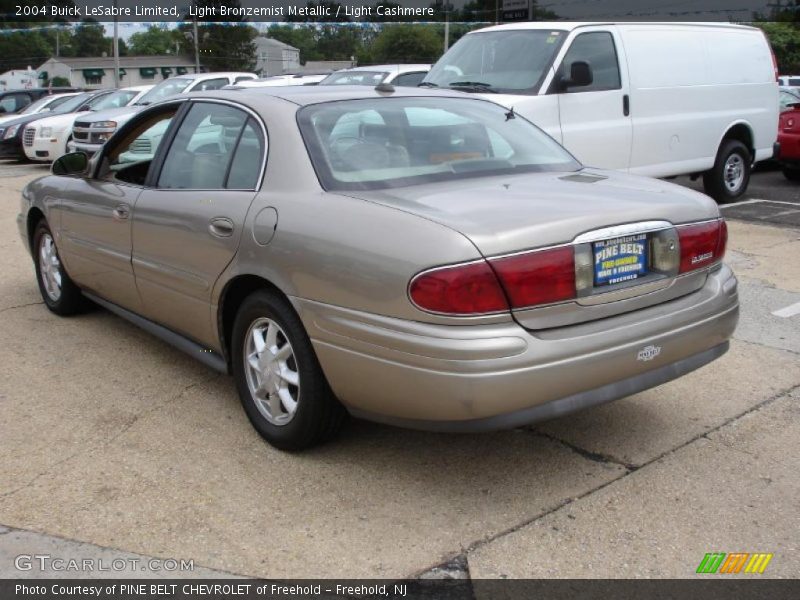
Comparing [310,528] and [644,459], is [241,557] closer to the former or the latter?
[310,528]

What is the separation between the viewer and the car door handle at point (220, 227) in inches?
154

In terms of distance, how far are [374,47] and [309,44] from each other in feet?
42.4

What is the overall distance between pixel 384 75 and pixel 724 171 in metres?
4.73

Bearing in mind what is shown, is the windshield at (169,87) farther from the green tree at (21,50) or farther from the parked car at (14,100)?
the green tree at (21,50)

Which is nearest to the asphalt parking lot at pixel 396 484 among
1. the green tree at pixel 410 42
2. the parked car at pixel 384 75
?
the parked car at pixel 384 75

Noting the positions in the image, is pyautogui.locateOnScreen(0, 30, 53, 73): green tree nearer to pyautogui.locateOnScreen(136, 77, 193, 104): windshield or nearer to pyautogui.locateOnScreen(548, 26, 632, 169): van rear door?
pyautogui.locateOnScreen(136, 77, 193, 104): windshield

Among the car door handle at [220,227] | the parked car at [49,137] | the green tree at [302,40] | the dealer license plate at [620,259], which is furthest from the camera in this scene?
the green tree at [302,40]

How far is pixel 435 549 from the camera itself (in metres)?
3.09

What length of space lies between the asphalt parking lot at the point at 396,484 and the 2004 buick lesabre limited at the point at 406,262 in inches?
12.4

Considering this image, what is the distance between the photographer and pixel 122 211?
4793mm

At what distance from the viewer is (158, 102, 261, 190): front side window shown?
4.17 meters

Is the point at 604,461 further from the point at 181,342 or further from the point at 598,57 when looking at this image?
the point at 598,57

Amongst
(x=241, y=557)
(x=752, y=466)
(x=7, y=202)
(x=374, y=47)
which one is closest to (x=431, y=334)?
(x=241, y=557)

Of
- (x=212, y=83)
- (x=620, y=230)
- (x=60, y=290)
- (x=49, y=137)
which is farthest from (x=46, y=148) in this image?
(x=620, y=230)
